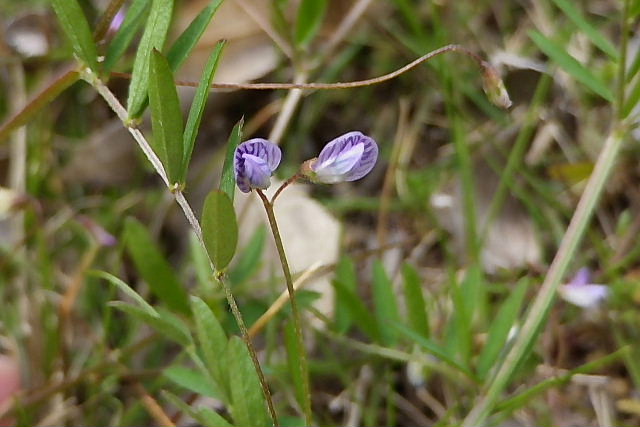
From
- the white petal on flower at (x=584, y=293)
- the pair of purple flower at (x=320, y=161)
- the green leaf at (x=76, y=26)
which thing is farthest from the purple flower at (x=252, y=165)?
the white petal on flower at (x=584, y=293)

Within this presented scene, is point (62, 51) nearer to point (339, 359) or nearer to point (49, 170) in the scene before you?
point (49, 170)

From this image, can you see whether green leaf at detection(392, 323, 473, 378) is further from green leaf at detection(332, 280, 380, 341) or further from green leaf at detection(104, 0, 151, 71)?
green leaf at detection(104, 0, 151, 71)

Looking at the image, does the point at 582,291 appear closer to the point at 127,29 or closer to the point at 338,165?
the point at 338,165

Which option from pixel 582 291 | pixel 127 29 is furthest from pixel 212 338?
pixel 582 291

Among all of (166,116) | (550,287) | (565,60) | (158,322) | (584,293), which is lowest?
(584,293)

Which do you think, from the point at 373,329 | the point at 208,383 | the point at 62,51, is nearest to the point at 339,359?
the point at 373,329
